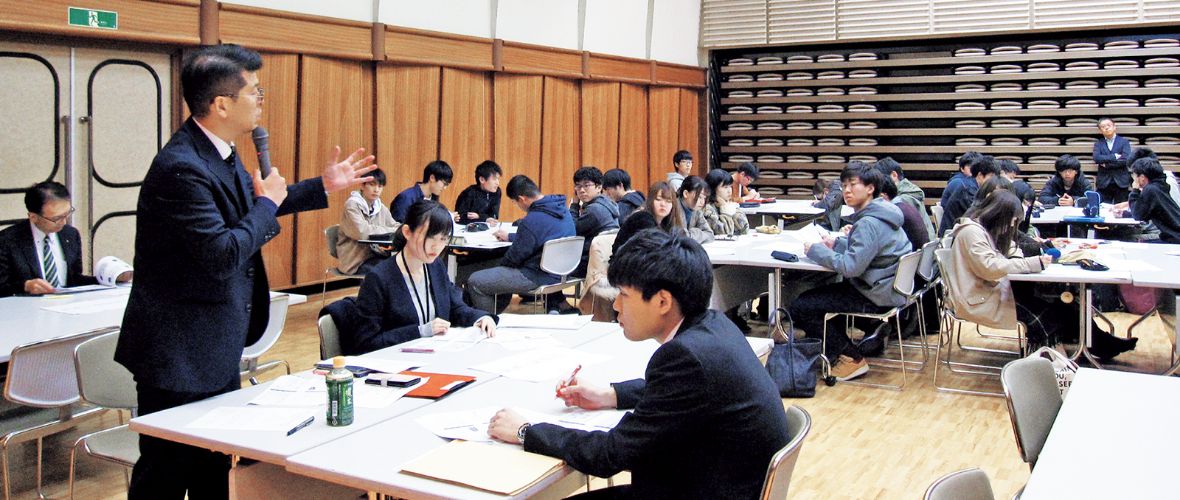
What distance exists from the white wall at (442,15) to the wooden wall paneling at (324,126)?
54cm

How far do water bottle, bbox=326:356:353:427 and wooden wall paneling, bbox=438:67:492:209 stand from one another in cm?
726

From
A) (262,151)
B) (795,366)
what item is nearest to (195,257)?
(262,151)

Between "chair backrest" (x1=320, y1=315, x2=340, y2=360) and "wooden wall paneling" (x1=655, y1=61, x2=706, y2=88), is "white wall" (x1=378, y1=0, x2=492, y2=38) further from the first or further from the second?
"chair backrest" (x1=320, y1=315, x2=340, y2=360)

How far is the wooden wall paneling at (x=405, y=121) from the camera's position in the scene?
8.95 m

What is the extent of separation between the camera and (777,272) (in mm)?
5949

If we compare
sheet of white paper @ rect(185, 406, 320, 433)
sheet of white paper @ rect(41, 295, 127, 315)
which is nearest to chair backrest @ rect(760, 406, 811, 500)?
sheet of white paper @ rect(185, 406, 320, 433)

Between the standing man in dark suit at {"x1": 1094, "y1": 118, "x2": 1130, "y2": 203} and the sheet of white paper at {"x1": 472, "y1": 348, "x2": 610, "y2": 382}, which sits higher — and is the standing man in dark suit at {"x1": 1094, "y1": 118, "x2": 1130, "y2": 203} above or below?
above

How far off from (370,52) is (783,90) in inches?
247

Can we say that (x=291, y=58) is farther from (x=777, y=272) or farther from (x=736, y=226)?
(x=777, y=272)

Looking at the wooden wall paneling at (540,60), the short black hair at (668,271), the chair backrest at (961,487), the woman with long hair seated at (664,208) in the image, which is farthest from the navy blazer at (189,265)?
the wooden wall paneling at (540,60)

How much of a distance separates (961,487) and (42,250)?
4328mm

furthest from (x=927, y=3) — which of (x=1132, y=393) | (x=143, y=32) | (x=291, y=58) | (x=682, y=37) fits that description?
(x=1132, y=393)

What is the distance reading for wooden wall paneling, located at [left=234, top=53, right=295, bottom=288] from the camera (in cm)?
794

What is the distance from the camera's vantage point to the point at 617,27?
11.7 metres
